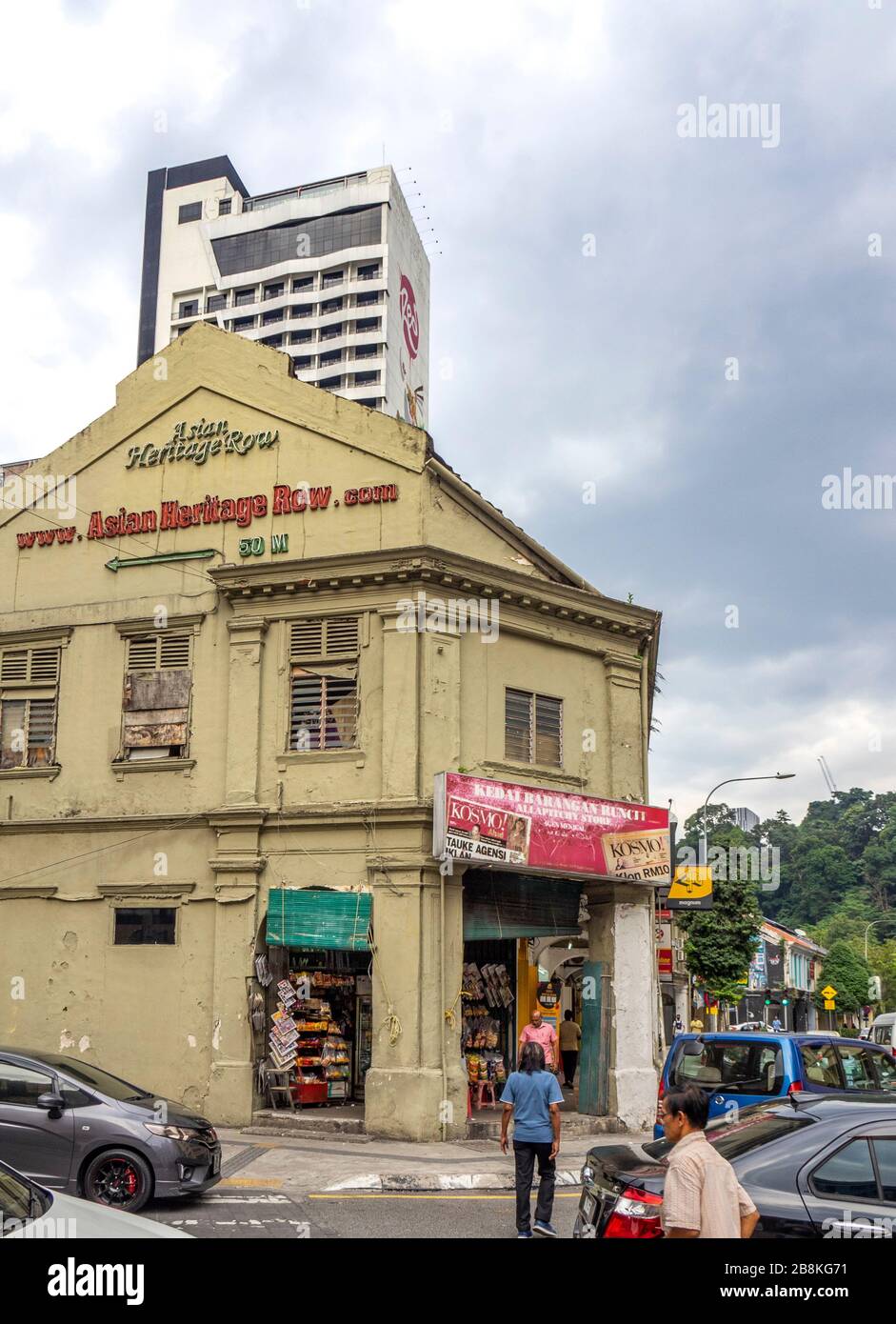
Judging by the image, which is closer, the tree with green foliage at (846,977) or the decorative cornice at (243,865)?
the decorative cornice at (243,865)

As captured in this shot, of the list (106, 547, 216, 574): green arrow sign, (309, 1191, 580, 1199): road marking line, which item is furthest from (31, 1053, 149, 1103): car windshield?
(106, 547, 216, 574): green arrow sign

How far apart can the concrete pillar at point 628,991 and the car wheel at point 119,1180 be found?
955 centimetres

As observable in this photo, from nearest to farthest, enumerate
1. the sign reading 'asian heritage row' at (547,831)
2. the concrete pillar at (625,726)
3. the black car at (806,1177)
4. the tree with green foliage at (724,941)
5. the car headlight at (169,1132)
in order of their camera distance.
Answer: the black car at (806,1177) < the car headlight at (169,1132) < the sign reading 'asian heritage row' at (547,831) < the concrete pillar at (625,726) < the tree with green foliage at (724,941)

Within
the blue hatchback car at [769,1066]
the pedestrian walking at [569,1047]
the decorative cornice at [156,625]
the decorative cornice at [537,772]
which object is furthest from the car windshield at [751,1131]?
the pedestrian walking at [569,1047]

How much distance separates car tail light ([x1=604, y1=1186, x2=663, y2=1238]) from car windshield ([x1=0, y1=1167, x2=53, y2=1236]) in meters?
3.34

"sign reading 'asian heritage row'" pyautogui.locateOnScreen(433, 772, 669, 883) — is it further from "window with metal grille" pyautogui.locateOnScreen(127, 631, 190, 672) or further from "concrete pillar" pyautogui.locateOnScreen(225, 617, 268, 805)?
"window with metal grille" pyautogui.locateOnScreen(127, 631, 190, 672)

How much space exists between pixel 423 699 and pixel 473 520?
357 cm

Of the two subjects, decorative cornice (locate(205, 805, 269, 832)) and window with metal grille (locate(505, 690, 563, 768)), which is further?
window with metal grille (locate(505, 690, 563, 768))

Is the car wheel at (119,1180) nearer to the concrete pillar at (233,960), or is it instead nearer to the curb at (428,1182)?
the curb at (428,1182)

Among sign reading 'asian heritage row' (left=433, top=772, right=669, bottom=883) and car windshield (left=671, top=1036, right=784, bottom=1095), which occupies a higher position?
sign reading 'asian heritage row' (left=433, top=772, right=669, bottom=883)

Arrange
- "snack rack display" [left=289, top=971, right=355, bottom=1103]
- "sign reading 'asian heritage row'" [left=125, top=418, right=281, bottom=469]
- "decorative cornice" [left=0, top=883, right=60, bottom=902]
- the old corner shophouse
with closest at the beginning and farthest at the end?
the old corner shophouse, "snack rack display" [left=289, top=971, right=355, bottom=1103], "decorative cornice" [left=0, top=883, right=60, bottom=902], "sign reading 'asian heritage row'" [left=125, top=418, right=281, bottom=469]

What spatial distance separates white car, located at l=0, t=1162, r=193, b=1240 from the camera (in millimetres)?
5637

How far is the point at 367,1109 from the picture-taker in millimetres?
16953

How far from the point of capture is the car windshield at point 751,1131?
7.29 m
